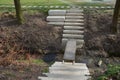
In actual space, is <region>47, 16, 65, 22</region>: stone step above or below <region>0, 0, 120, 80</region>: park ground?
above

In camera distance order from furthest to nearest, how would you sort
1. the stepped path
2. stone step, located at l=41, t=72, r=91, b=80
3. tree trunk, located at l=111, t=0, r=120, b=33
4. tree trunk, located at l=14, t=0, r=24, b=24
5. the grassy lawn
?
the grassy lawn, tree trunk, located at l=14, t=0, r=24, b=24, tree trunk, located at l=111, t=0, r=120, b=33, the stepped path, stone step, located at l=41, t=72, r=91, b=80

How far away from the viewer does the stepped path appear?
27.5 ft

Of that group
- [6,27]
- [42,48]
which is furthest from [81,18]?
[6,27]

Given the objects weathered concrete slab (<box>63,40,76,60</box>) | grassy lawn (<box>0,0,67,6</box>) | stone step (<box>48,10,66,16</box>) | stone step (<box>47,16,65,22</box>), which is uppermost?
grassy lawn (<box>0,0,67,6</box>)

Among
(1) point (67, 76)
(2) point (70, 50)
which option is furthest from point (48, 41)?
(1) point (67, 76)

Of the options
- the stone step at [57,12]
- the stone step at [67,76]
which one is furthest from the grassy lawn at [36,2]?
the stone step at [67,76]

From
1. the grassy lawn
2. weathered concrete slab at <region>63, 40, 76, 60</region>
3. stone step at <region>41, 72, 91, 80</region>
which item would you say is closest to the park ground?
weathered concrete slab at <region>63, 40, 76, 60</region>

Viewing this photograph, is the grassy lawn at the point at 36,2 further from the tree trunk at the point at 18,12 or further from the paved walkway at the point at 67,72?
the paved walkway at the point at 67,72

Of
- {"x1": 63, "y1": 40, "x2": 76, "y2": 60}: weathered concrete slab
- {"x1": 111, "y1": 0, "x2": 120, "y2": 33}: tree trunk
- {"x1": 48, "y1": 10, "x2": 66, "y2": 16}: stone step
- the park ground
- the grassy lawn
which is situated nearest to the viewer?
{"x1": 63, "y1": 40, "x2": 76, "y2": 60}: weathered concrete slab

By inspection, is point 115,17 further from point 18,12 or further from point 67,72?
point 67,72

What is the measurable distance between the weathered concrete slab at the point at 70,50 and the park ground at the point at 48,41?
47 centimetres

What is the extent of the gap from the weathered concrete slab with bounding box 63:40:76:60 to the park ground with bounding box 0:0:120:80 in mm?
469

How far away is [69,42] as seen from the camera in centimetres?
1197

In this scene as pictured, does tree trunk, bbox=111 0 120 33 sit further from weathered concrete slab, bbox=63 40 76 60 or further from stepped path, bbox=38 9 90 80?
weathered concrete slab, bbox=63 40 76 60
